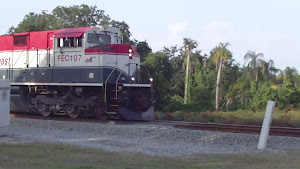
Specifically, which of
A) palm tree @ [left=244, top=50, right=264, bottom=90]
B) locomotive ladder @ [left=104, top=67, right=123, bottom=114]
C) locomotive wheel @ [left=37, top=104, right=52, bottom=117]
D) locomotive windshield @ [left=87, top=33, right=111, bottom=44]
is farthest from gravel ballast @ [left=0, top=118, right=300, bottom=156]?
palm tree @ [left=244, top=50, right=264, bottom=90]

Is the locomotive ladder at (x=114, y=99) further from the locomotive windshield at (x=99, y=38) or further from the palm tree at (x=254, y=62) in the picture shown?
the palm tree at (x=254, y=62)

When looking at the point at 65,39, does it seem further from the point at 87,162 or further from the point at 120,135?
the point at 87,162

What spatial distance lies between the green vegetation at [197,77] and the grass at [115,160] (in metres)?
18.5

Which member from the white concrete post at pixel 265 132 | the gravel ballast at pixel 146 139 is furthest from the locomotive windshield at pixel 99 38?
the white concrete post at pixel 265 132

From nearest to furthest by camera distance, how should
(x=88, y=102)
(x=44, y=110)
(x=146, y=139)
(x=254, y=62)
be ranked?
(x=146, y=139), (x=88, y=102), (x=44, y=110), (x=254, y=62)

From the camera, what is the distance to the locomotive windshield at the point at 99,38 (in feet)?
53.9

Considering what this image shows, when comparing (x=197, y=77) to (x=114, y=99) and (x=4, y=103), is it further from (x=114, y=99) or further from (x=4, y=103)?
(x=4, y=103)

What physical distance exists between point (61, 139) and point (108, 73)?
18.6ft

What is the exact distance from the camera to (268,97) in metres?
35.7

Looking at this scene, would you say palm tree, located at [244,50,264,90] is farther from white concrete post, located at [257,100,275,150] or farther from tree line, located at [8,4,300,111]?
white concrete post, located at [257,100,275,150]

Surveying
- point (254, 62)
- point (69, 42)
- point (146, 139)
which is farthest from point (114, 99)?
point (254, 62)

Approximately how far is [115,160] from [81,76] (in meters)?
9.16

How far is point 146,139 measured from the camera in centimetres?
1144

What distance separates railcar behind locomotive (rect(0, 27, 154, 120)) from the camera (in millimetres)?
16203
